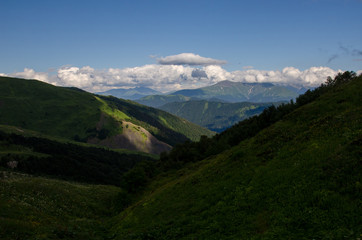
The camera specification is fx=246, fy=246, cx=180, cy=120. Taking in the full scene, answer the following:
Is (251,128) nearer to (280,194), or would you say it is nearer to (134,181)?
(134,181)

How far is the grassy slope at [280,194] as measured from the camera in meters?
18.5

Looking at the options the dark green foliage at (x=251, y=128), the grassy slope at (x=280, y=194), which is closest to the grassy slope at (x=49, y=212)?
the grassy slope at (x=280, y=194)

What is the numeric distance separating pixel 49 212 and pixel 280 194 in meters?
42.6

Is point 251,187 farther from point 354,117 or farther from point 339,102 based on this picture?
point 339,102

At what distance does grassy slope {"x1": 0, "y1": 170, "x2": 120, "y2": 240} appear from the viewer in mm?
29297

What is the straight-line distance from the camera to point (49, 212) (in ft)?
152

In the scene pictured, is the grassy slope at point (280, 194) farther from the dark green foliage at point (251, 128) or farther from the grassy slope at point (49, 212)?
the dark green foliage at point (251, 128)

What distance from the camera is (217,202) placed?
2850 cm

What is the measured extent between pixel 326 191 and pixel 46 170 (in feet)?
574

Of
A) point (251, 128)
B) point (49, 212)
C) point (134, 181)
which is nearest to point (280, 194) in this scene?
point (49, 212)

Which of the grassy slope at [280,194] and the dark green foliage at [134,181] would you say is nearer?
the grassy slope at [280,194]

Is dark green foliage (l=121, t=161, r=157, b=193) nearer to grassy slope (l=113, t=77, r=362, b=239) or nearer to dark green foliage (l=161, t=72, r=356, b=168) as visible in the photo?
dark green foliage (l=161, t=72, r=356, b=168)

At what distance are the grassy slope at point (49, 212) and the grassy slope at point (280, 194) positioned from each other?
8286 mm

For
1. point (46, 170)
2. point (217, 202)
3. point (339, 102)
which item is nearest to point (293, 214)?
point (217, 202)
